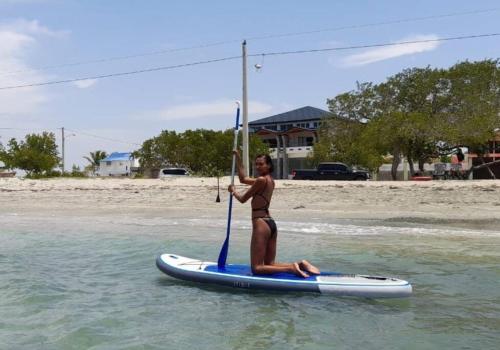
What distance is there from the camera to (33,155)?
64.0 meters

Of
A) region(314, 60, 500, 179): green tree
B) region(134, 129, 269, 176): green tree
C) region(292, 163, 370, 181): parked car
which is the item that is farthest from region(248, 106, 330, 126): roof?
region(292, 163, 370, 181): parked car

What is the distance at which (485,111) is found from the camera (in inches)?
1578

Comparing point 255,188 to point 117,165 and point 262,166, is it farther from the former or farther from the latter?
point 117,165

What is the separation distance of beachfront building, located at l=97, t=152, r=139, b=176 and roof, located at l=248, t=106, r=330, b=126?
79.5ft

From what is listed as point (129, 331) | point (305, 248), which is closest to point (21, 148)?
point (305, 248)

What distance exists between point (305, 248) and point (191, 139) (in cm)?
4947

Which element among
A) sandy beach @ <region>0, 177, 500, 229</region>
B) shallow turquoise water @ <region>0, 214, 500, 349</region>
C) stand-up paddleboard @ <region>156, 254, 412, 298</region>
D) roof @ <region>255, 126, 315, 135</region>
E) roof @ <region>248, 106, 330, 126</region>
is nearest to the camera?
shallow turquoise water @ <region>0, 214, 500, 349</region>

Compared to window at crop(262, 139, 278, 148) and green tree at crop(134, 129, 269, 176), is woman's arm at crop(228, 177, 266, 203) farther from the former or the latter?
window at crop(262, 139, 278, 148)

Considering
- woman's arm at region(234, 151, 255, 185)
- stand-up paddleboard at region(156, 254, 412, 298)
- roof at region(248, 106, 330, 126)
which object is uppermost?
roof at region(248, 106, 330, 126)

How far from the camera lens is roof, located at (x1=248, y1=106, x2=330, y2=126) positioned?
227ft

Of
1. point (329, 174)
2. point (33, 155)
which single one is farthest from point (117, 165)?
point (329, 174)

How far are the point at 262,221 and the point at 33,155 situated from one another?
6044 centimetres

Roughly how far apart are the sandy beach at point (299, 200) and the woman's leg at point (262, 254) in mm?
10528

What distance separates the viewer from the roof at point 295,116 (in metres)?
69.3
